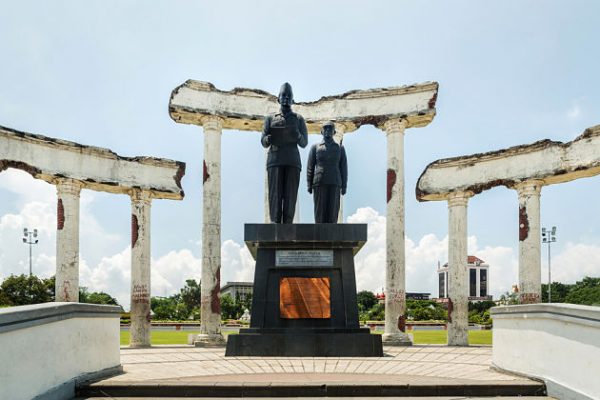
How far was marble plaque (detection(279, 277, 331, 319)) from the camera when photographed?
492 inches

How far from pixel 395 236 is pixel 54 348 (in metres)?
14.9

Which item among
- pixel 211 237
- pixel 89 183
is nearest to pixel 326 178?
pixel 211 237

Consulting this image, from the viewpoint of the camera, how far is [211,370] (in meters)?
10.0

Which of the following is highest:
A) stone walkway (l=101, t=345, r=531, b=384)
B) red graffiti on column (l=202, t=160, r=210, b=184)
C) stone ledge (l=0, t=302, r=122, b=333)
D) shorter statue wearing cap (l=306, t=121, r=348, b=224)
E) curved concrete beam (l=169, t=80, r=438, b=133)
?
curved concrete beam (l=169, t=80, r=438, b=133)

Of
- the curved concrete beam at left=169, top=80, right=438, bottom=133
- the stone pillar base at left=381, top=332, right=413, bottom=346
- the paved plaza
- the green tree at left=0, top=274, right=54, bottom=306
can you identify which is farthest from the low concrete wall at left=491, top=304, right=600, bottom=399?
the green tree at left=0, top=274, right=54, bottom=306

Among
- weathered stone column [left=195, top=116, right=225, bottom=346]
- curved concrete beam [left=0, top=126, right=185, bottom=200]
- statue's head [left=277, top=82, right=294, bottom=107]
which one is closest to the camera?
statue's head [left=277, top=82, right=294, bottom=107]

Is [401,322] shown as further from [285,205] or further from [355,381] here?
[355,381]

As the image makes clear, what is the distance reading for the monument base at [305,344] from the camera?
→ 1209 cm

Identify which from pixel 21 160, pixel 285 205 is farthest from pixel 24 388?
pixel 21 160

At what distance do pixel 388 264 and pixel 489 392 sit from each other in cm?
1289

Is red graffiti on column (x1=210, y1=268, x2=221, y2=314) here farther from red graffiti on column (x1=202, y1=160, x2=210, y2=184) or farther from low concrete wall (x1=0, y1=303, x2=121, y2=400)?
low concrete wall (x1=0, y1=303, x2=121, y2=400)

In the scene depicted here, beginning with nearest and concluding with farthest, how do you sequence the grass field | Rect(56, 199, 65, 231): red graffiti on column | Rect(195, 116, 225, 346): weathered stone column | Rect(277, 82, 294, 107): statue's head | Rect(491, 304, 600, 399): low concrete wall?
Rect(491, 304, 600, 399): low concrete wall, Rect(277, 82, 294, 107): statue's head, Rect(56, 199, 65, 231): red graffiti on column, Rect(195, 116, 225, 346): weathered stone column, the grass field

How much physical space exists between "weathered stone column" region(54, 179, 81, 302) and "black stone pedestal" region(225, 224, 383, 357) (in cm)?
903

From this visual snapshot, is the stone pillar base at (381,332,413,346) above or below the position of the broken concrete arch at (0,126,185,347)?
below
